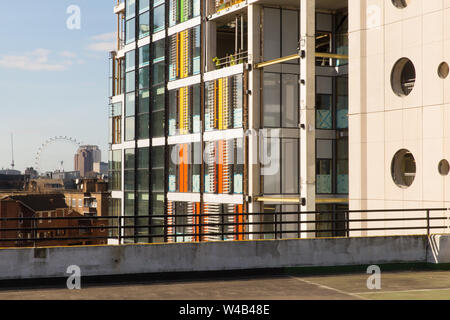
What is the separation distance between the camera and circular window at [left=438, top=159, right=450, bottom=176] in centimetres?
2677

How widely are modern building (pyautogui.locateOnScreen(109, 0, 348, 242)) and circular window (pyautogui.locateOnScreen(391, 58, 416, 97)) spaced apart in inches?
241

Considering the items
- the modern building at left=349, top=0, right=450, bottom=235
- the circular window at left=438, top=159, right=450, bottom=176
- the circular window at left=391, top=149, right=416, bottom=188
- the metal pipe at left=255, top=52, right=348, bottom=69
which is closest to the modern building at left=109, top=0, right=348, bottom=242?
the metal pipe at left=255, top=52, right=348, bottom=69

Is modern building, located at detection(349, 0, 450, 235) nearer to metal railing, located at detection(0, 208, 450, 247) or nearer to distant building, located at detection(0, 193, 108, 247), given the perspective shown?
metal railing, located at detection(0, 208, 450, 247)

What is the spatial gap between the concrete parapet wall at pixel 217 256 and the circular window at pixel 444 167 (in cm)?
681

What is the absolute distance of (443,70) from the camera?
26.9 meters

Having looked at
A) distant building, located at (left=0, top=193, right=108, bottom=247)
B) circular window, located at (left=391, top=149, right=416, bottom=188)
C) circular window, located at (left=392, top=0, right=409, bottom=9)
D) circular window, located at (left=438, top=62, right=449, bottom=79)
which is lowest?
distant building, located at (left=0, top=193, right=108, bottom=247)

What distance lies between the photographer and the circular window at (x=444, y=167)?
2677cm

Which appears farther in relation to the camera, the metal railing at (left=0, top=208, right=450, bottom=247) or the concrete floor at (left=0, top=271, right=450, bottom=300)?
the metal railing at (left=0, top=208, right=450, bottom=247)

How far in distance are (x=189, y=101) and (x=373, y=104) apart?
16.5m

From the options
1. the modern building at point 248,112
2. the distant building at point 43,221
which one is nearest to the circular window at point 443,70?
the modern building at point 248,112

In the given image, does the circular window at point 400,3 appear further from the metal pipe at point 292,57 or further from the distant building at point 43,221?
the distant building at point 43,221
